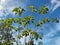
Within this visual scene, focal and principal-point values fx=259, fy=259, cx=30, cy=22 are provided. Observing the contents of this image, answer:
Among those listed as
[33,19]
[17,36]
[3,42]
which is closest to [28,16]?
[33,19]

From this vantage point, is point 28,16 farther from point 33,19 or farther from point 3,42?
point 3,42

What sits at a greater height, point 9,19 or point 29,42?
point 9,19

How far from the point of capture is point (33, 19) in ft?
204

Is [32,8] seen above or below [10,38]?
above

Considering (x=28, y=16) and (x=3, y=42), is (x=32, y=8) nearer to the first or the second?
(x=28, y=16)

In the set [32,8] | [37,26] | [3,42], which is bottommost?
[3,42]

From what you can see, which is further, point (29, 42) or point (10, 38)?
point (10, 38)

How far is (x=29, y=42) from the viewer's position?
194 feet

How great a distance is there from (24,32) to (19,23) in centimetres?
383

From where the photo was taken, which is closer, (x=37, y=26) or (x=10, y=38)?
(x=37, y=26)

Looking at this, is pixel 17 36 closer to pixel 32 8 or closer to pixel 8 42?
pixel 8 42

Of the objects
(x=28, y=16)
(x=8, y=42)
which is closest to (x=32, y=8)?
(x=28, y=16)

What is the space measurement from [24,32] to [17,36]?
3393 millimetres

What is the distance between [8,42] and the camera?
65.1m
